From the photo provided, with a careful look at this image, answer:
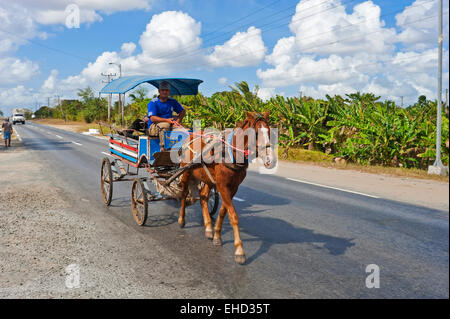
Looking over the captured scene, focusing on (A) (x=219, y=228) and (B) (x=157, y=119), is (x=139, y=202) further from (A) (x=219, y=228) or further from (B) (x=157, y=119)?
(A) (x=219, y=228)

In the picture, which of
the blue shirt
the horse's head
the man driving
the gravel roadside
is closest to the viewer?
the gravel roadside

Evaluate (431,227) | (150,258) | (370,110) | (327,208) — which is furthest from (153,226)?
(370,110)

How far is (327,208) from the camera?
26.7ft

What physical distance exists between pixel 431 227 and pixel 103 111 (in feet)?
210

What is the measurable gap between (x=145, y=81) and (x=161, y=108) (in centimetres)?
69

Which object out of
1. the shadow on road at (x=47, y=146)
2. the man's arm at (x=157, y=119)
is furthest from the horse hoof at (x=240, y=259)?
the shadow on road at (x=47, y=146)

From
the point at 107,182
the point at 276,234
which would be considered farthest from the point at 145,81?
the point at 276,234

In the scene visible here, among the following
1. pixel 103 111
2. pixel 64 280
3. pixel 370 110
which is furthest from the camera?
pixel 103 111

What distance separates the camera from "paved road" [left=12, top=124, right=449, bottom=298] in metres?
4.04

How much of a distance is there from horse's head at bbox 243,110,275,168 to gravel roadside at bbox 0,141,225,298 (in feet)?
5.39

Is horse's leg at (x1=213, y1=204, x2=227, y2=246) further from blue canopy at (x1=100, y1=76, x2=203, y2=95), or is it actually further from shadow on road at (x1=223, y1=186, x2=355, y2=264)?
blue canopy at (x1=100, y1=76, x2=203, y2=95)

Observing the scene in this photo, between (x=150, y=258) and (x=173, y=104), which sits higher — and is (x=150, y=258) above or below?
below

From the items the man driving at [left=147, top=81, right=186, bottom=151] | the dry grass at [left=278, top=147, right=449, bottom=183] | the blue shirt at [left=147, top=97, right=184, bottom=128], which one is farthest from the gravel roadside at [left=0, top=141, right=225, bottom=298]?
the dry grass at [left=278, top=147, right=449, bottom=183]
